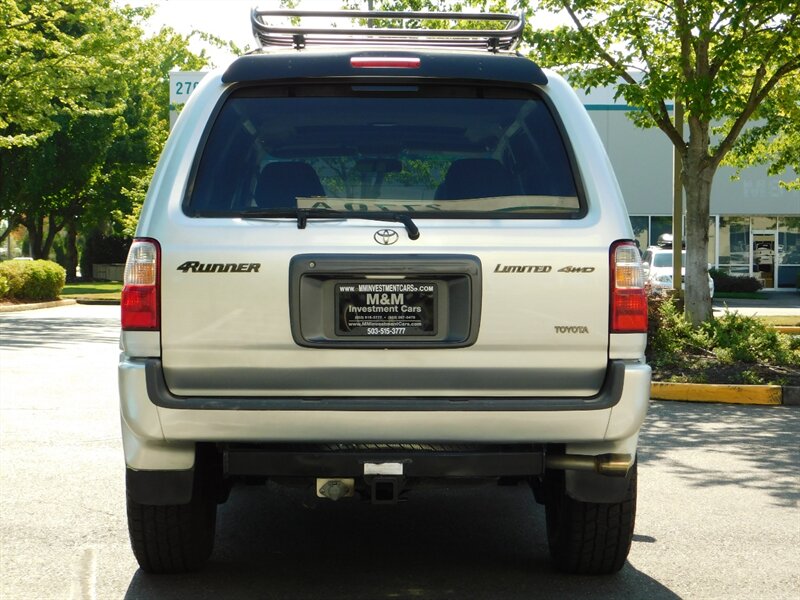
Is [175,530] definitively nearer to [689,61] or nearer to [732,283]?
[689,61]

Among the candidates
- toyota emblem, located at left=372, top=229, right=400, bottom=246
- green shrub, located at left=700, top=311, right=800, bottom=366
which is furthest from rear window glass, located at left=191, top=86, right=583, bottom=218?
green shrub, located at left=700, top=311, right=800, bottom=366

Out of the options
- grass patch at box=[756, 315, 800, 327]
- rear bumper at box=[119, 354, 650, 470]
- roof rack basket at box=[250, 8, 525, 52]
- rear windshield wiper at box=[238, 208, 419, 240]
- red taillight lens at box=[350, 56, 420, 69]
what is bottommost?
grass patch at box=[756, 315, 800, 327]

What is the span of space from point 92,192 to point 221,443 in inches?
1894

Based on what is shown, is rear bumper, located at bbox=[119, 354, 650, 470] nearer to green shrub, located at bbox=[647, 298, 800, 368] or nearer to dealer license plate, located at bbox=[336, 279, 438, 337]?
dealer license plate, located at bbox=[336, 279, 438, 337]

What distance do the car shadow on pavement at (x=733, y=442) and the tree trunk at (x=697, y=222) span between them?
154 inches

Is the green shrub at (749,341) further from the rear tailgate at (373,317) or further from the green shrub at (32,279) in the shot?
the green shrub at (32,279)

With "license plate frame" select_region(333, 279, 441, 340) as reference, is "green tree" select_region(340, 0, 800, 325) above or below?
above

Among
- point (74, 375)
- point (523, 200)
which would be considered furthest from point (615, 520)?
point (74, 375)

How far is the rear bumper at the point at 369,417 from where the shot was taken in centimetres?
411

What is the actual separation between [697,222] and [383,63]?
1135 centimetres

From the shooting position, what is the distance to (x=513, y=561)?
517 centimetres

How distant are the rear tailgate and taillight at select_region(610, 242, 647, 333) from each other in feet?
0.15

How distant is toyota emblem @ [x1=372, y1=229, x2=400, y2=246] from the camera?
4.18 metres

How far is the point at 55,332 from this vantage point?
20.5 metres
